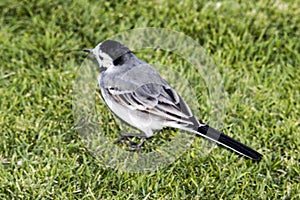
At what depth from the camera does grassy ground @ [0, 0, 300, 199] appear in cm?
421

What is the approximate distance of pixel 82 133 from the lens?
15.4 feet

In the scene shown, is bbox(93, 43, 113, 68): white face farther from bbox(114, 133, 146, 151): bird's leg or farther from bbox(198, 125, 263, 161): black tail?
bbox(198, 125, 263, 161): black tail

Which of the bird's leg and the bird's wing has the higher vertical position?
the bird's wing

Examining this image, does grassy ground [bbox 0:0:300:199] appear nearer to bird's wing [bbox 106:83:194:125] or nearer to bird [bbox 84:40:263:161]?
bird [bbox 84:40:263:161]

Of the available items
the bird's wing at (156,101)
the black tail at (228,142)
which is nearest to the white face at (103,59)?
the bird's wing at (156,101)

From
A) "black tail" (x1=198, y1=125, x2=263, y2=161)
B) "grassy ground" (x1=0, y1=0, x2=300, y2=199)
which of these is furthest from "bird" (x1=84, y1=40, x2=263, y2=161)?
"grassy ground" (x1=0, y1=0, x2=300, y2=199)

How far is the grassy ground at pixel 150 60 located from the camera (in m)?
4.21

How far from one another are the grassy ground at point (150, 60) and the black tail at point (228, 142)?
0.12 metres

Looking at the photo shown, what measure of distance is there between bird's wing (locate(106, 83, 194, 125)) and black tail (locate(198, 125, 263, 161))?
13 centimetres

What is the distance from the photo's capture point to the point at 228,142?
428 centimetres

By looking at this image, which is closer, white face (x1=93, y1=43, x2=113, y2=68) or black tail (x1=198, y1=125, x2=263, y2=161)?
black tail (x1=198, y1=125, x2=263, y2=161)

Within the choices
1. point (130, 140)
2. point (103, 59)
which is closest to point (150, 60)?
point (103, 59)

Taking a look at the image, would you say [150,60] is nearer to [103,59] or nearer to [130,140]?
[103,59]

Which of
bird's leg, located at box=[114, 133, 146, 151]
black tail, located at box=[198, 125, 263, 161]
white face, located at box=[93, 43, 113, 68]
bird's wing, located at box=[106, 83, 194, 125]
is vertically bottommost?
Answer: bird's leg, located at box=[114, 133, 146, 151]
